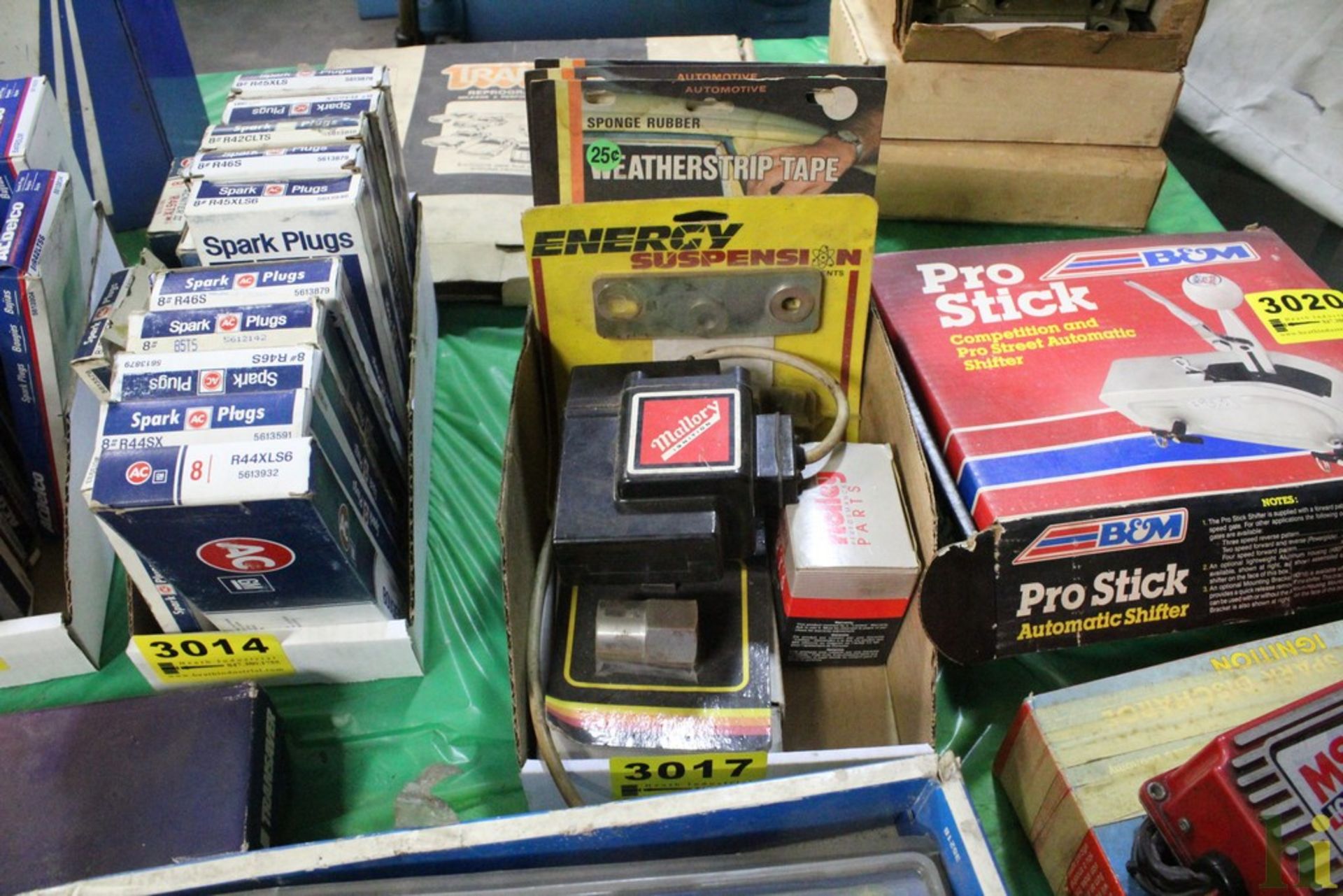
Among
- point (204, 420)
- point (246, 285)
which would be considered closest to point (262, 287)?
point (246, 285)

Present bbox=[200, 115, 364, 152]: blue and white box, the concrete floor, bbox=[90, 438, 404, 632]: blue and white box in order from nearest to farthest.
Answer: bbox=[90, 438, 404, 632]: blue and white box
bbox=[200, 115, 364, 152]: blue and white box
the concrete floor

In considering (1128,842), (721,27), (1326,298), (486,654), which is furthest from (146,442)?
(721,27)

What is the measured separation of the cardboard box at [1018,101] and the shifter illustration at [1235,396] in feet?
1.43

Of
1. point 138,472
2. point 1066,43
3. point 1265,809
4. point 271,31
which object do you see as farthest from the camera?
point 271,31

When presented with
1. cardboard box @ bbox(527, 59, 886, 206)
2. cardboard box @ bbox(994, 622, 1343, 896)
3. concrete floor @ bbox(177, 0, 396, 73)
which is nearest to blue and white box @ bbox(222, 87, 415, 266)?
cardboard box @ bbox(527, 59, 886, 206)

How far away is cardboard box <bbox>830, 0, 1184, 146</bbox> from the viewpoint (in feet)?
3.76

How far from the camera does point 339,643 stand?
2.60 ft

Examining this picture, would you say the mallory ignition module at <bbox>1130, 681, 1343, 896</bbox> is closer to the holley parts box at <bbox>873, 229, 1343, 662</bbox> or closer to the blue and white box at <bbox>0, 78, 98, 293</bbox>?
the holley parts box at <bbox>873, 229, 1343, 662</bbox>

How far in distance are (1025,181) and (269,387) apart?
0.97 m

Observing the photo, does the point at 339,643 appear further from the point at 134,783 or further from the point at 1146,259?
the point at 1146,259

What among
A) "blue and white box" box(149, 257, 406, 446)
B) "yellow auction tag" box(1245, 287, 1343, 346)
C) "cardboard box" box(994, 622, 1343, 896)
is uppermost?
"blue and white box" box(149, 257, 406, 446)

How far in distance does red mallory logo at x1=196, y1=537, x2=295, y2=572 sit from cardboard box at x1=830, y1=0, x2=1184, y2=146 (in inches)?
35.1

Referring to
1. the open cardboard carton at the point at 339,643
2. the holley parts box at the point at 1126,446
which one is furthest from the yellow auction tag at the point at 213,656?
the holley parts box at the point at 1126,446

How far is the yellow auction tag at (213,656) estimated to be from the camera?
2.54ft
